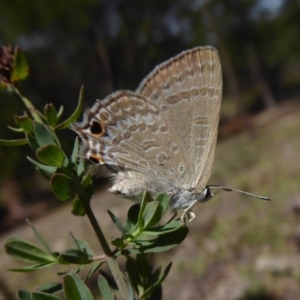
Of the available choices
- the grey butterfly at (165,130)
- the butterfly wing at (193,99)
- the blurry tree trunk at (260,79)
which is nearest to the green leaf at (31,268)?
the grey butterfly at (165,130)

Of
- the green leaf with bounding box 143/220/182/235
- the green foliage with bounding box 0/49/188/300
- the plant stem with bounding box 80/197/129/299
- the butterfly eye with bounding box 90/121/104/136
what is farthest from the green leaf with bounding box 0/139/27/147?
the butterfly eye with bounding box 90/121/104/136

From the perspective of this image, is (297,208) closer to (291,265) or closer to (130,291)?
(291,265)

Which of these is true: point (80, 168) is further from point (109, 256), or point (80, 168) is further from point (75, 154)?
point (109, 256)

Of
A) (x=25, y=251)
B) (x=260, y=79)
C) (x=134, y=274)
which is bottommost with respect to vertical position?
(x=260, y=79)

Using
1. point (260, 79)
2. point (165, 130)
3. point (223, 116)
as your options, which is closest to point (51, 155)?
point (165, 130)

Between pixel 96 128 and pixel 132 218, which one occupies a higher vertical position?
pixel 96 128

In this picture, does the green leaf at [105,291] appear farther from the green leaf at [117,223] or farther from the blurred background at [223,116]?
the blurred background at [223,116]

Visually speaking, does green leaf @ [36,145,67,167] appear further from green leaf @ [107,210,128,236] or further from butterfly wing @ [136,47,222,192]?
butterfly wing @ [136,47,222,192]
